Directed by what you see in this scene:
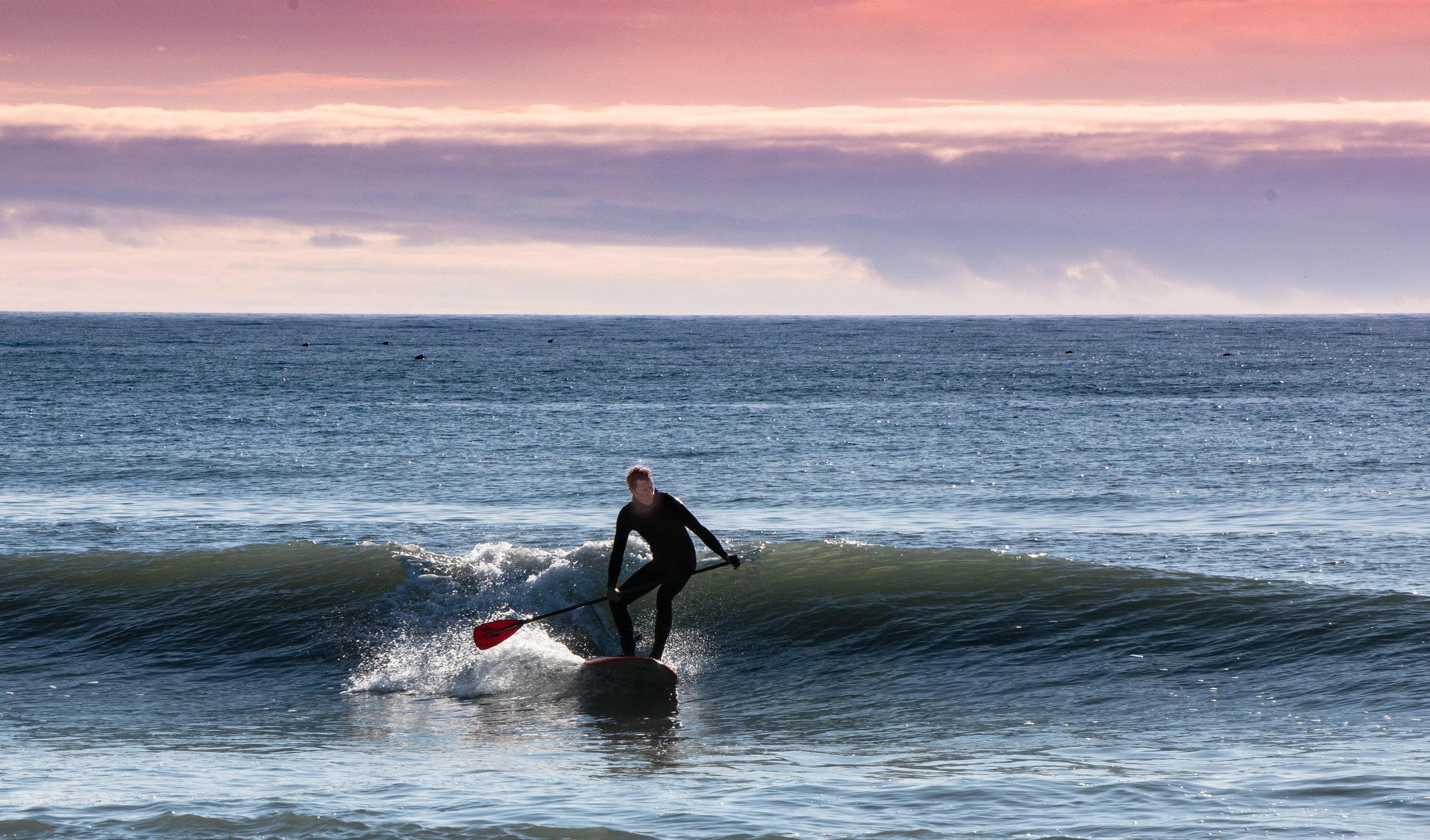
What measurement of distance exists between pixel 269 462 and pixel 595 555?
19.3 meters

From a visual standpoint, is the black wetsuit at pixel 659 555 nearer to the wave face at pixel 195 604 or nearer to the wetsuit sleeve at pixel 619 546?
the wetsuit sleeve at pixel 619 546

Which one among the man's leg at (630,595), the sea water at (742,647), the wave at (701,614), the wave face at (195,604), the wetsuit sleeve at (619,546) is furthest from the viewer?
the wave face at (195,604)

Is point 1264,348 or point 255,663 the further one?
point 1264,348

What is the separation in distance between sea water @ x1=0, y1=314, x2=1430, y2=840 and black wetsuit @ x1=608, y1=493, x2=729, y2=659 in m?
0.67

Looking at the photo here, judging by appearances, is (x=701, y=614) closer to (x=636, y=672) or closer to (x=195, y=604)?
(x=636, y=672)

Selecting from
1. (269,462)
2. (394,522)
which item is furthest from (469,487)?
(269,462)

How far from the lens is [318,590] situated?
15375mm

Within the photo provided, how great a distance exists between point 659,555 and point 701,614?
11.6ft

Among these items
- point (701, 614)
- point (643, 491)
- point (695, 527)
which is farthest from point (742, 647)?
point (643, 491)

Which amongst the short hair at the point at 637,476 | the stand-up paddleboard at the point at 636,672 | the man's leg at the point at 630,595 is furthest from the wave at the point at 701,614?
the short hair at the point at 637,476

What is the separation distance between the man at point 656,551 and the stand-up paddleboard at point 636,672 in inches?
3.6

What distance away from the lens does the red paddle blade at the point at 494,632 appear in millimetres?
11883

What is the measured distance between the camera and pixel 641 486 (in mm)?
10461

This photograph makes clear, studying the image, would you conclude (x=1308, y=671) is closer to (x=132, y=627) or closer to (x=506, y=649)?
(x=506, y=649)
